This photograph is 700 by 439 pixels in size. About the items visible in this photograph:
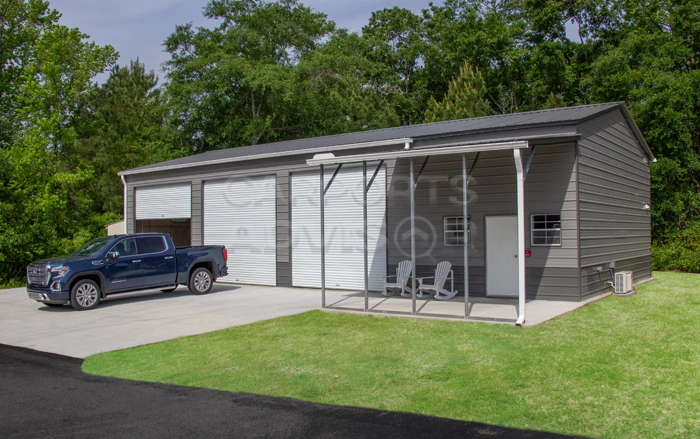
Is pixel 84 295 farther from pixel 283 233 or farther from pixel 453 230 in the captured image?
pixel 453 230

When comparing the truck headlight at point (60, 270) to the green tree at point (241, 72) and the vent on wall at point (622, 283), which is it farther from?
the green tree at point (241, 72)

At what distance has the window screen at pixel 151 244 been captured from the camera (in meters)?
13.7

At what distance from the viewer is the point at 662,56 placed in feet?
80.5

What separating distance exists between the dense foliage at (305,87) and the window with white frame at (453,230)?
10.9 meters

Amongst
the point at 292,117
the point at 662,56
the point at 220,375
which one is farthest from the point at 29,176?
the point at 662,56

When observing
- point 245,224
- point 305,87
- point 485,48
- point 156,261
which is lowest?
point 156,261

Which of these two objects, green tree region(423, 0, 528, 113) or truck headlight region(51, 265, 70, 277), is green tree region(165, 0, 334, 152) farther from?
truck headlight region(51, 265, 70, 277)

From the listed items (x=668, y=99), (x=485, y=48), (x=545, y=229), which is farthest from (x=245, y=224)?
(x=485, y=48)

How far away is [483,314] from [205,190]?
36.6 feet

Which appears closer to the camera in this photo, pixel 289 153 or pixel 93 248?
pixel 93 248

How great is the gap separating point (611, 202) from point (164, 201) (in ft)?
46.2

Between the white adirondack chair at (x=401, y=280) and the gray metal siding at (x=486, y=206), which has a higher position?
the gray metal siding at (x=486, y=206)

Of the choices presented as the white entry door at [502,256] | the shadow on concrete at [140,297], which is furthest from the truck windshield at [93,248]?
the white entry door at [502,256]

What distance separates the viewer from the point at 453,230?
44.3 ft
